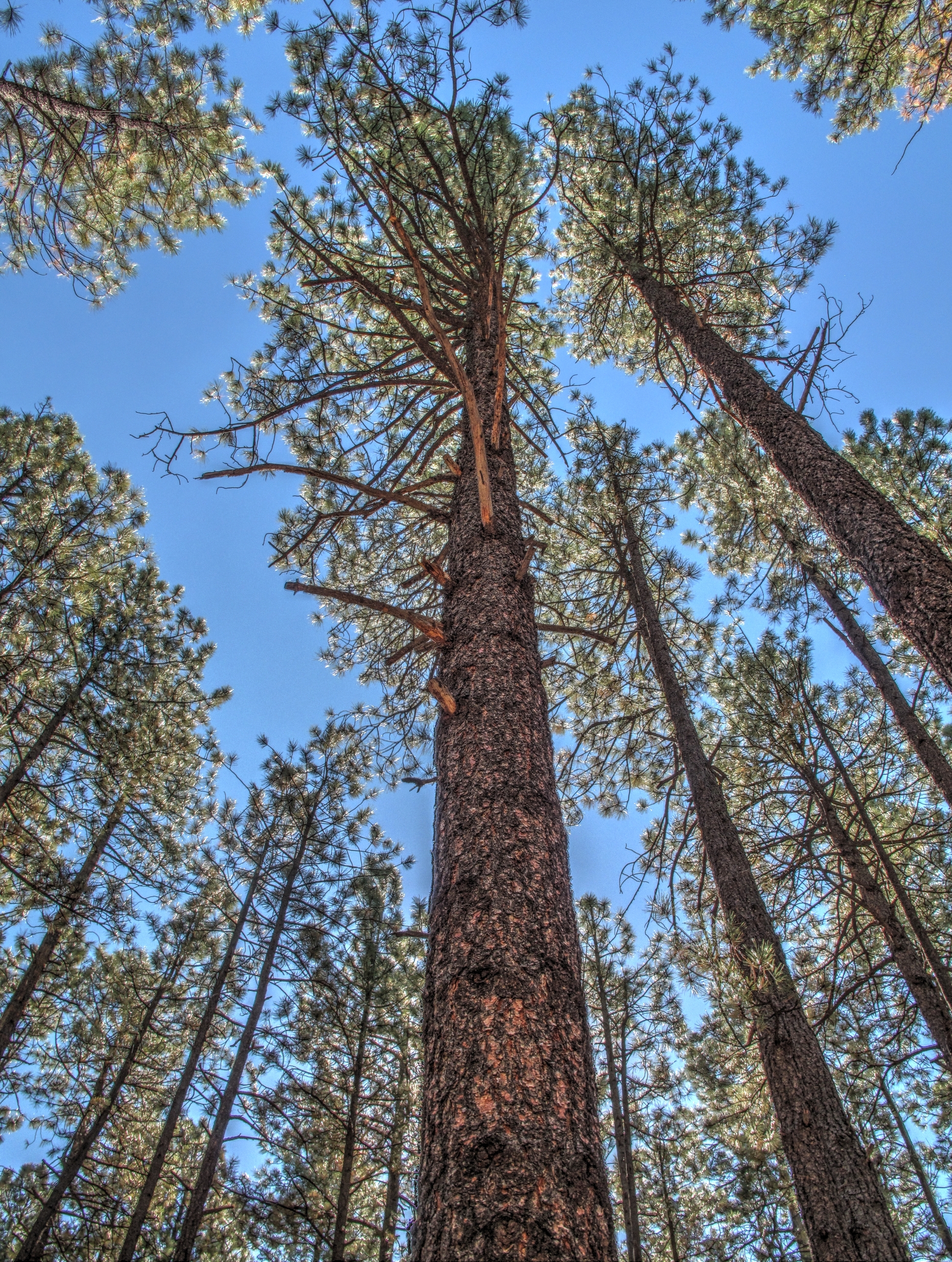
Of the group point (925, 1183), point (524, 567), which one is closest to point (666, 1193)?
point (925, 1183)

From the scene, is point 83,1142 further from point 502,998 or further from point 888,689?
point 888,689

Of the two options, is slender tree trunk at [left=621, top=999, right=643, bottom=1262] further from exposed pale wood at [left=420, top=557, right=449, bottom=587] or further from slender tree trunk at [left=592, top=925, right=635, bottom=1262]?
exposed pale wood at [left=420, top=557, right=449, bottom=587]

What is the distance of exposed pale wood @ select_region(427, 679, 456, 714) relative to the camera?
2096 mm

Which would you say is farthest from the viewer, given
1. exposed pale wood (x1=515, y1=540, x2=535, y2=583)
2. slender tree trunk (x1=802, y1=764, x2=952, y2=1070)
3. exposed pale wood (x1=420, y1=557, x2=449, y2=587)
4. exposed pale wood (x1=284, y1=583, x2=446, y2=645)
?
slender tree trunk (x1=802, y1=764, x2=952, y2=1070)

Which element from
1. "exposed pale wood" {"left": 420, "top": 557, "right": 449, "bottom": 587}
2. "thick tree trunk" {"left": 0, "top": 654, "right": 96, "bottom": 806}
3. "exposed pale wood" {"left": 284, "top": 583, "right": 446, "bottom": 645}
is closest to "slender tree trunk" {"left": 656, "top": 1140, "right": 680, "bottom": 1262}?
"thick tree trunk" {"left": 0, "top": 654, "right": 96, "bottom": 806}

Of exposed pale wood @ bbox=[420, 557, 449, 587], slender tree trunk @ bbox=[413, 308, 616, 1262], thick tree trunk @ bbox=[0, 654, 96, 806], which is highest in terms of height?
thick tree trunk @ bbox=[0, 654, 96, 806]

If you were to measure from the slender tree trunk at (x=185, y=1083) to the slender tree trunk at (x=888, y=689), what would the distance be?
7580mm

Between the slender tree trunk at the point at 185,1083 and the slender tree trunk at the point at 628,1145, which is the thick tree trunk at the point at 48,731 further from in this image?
the slender tree trunk at the point at 628,1145

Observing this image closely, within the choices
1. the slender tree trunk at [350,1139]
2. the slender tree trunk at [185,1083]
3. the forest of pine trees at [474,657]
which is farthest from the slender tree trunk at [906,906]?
the slender tree trunk at [185,1083]

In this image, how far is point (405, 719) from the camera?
4902 mm

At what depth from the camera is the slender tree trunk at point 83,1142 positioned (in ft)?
18.8

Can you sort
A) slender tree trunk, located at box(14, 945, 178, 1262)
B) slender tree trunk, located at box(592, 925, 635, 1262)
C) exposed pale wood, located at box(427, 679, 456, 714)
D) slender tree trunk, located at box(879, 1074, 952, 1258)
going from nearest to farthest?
1. exposed pale wood, located at box(427, 679, 456, 714)
2. slender tree trunk, located at box(14, 945, 178, 1262)
3. slender tree trunk, located at box(592, 925, 635, 1262)
4. slender tree trunk, located at box(879, 1074, 952, 1258)

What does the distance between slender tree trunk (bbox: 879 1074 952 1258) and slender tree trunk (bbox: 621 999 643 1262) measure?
12.2 ft

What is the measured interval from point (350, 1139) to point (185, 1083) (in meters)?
2.09
